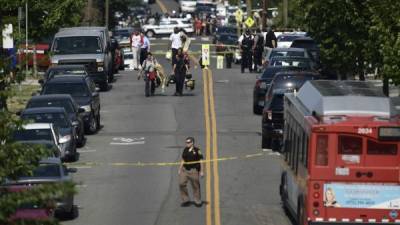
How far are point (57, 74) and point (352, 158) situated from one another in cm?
2283

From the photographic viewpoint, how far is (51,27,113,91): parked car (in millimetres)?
47156

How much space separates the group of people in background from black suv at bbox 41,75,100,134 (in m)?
16.1

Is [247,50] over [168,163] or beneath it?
over

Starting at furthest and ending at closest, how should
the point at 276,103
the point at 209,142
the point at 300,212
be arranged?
the point at 209,142 < the point at 276,103 < the point at 300,212

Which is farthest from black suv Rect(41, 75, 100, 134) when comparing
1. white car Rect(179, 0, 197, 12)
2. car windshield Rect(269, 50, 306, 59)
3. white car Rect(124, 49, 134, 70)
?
white car Rect(179, 0, 197, 12)

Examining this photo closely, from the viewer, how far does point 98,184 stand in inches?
1158

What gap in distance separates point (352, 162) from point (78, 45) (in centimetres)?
2860

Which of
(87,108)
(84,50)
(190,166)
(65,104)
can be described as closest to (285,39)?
(84,50)

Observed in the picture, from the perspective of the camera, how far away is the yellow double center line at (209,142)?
25673 millimetres

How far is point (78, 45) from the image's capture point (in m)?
47.9

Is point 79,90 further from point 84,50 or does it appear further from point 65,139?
point 84,50

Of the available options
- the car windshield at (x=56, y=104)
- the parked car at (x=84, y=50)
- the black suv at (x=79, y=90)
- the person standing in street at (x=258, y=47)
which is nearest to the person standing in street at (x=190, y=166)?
the car windshield at (x=56, y=104)

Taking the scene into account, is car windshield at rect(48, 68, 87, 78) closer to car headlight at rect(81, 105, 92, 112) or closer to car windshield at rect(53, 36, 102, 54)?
car headlight at rect(81, 105, 92, 112)

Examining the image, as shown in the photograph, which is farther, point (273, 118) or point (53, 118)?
point (273, 118)
